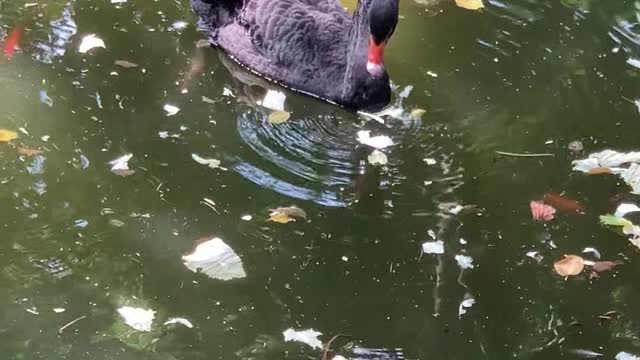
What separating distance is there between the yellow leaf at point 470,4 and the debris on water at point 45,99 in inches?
105

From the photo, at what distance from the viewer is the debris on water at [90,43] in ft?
16.3

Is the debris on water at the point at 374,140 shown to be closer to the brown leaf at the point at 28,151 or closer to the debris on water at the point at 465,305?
the debris on water at the point at 465,305

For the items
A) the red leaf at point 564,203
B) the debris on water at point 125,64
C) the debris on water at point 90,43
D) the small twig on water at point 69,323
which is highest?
the debris on water at point 90,43

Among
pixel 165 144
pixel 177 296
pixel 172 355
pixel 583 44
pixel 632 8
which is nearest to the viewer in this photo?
pixel 172 355

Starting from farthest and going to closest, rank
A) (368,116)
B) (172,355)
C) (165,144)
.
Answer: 1. (368,116)
2. (165,144)
3. (172,355)

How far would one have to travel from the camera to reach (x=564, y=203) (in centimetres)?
427

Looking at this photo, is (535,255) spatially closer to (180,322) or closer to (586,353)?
(586,353)

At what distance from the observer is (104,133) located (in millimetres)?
4391

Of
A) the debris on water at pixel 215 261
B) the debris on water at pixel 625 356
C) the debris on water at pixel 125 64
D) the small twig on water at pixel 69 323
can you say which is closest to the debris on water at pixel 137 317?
the small twig on water at pixel 69 323

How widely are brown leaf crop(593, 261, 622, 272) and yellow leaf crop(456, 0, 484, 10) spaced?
2.33 metres

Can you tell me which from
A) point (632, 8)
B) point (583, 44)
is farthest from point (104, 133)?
point (632, 8)

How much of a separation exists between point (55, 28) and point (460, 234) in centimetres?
263

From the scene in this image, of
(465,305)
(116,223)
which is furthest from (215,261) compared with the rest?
(465,305)

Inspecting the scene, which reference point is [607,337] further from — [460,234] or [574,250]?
[460,234]
